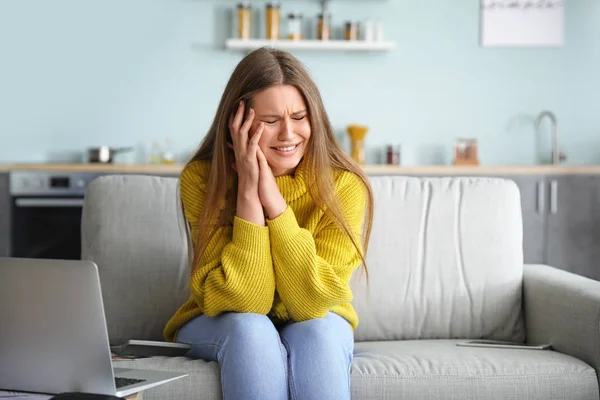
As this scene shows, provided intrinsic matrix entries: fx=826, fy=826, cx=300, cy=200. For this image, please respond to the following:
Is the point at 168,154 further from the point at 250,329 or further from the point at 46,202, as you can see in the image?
the point at 250,329

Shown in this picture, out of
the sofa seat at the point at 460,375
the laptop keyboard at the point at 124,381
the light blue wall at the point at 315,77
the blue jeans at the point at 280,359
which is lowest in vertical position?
the sofa seat at the point at 460,375

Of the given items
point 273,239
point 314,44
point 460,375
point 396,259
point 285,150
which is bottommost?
point 460,375

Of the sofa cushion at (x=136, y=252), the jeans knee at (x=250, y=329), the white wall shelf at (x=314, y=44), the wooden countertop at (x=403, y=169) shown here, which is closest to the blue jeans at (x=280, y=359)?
the jeans knee at (x=250, y=329)

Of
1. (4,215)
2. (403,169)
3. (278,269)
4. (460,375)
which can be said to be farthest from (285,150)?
(4,215)

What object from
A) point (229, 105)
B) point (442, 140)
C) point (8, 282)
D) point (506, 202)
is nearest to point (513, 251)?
point (506, 202)

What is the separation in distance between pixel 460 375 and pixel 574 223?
8.89 ft

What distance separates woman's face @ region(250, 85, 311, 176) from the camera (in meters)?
2.08

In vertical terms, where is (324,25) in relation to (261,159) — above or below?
above

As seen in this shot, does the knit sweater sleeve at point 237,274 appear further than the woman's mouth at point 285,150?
No

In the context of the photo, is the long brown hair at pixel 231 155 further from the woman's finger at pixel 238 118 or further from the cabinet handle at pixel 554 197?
the cabinet handle at pixel 554 197

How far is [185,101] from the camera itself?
4.89 metres

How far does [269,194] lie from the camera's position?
6.60ft

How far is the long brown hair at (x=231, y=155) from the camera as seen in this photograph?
207 cm

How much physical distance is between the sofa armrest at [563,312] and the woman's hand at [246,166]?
889 mm
